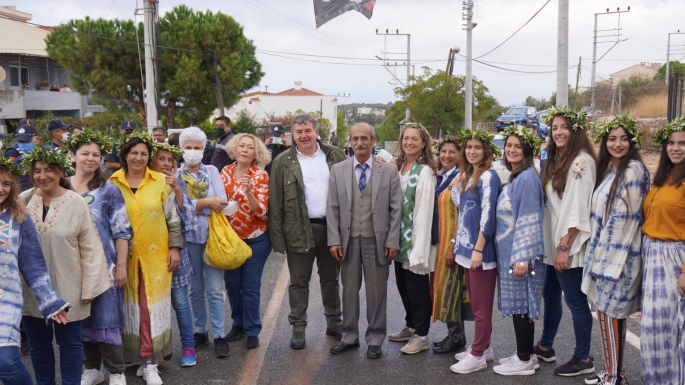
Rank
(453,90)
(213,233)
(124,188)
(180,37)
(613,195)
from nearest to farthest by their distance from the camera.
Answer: (613,195) < (124,188) < (213,233) < (180,37) < (453,90)

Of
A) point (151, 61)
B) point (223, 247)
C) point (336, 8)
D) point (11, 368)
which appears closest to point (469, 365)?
point (223, 247)

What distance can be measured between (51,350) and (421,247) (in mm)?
2746

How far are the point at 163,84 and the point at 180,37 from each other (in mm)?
2191

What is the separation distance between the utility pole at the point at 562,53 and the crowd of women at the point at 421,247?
8.82 metres

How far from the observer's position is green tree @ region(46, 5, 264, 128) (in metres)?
26.0

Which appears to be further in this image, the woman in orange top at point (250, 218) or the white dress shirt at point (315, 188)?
the white dress shirt at point (315, 188)

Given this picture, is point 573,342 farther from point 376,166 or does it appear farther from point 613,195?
point 376,166

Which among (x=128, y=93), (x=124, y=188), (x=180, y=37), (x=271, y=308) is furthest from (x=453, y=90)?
(x=124, y=188)

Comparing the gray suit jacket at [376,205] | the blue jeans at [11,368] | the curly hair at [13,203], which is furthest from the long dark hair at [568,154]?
the blue jeans at [11,368]

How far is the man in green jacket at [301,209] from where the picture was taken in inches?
210

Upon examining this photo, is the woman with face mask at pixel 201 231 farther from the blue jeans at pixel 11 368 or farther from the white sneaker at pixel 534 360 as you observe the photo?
the white sneaker at pixel 534 360

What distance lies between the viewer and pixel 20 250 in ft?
12.1

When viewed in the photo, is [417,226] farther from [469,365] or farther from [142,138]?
[142,138]

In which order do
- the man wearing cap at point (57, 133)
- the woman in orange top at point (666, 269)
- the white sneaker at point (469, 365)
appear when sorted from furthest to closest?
the man wearing cap at point (57, 133), the white sneaker at point (469, 365), the woman in orange top at point (666, 269)
